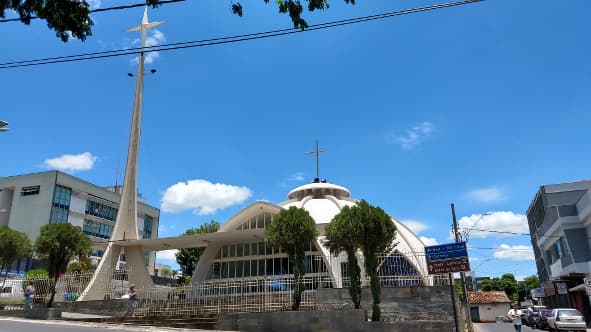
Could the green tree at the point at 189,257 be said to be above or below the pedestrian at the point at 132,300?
above

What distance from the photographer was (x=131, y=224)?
2914 cm

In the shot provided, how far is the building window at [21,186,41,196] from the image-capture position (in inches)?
2225

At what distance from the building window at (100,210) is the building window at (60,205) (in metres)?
4.76

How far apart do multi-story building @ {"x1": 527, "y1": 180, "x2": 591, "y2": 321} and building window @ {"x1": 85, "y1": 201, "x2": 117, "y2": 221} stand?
55.4m

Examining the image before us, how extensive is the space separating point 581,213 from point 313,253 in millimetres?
19528

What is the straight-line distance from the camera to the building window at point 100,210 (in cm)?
6304

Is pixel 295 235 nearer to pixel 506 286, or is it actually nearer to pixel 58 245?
pixel 58 245

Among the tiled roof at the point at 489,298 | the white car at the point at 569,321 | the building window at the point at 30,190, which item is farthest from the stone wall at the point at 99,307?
the tiled roof at the point at 489,298

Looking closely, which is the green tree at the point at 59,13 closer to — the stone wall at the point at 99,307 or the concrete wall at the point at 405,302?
the concrete wall at the point at 405,302

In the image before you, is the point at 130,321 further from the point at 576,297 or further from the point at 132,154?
the point at 576,297

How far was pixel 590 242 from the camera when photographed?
31750 mm

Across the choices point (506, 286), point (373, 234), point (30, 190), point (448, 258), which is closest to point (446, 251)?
point (448, 258)

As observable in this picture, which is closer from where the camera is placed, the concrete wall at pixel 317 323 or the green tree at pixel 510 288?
the concrete wall at pixel 317 323

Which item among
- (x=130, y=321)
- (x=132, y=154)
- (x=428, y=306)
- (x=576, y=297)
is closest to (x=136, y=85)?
(x=132, y=154)
